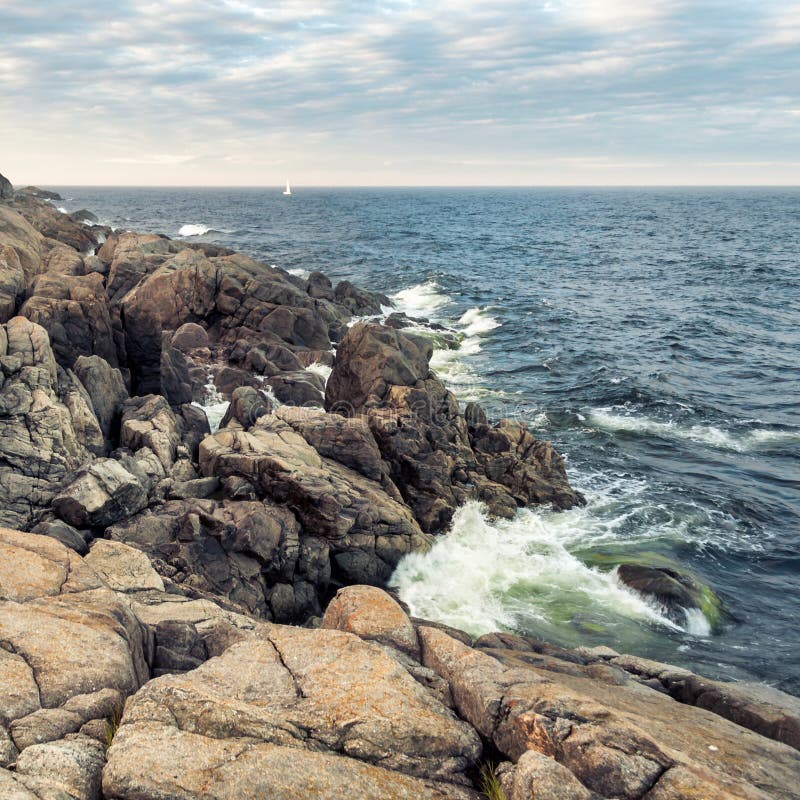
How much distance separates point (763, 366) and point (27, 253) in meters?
47.2

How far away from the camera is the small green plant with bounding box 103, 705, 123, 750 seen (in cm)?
767

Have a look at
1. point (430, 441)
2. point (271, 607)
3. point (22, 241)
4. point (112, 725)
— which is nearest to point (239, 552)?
point (271, 607)

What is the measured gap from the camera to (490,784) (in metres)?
7.68

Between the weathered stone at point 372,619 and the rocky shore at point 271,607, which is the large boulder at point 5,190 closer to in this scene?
the rocky shore at point 271,607

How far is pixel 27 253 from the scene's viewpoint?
113ft

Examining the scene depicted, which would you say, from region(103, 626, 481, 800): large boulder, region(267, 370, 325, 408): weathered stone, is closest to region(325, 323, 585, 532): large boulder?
region(267, 370, 325, 408): weathered stone

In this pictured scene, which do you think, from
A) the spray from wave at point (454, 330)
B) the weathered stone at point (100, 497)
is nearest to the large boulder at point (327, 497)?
the weathered stone at point (100, 497)

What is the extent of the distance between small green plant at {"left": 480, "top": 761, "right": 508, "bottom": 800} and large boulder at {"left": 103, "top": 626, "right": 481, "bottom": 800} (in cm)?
22

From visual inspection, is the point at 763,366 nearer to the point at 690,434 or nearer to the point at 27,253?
the point at 690,434

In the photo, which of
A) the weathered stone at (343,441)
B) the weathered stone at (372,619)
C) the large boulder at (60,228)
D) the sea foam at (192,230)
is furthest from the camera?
the sea foam at (192,230)

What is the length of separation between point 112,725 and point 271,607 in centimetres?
972

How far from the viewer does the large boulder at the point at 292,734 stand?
6.95 meters

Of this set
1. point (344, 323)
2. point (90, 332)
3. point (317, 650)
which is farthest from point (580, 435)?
point (317, 650)

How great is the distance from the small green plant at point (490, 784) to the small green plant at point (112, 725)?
4521 millimetres
